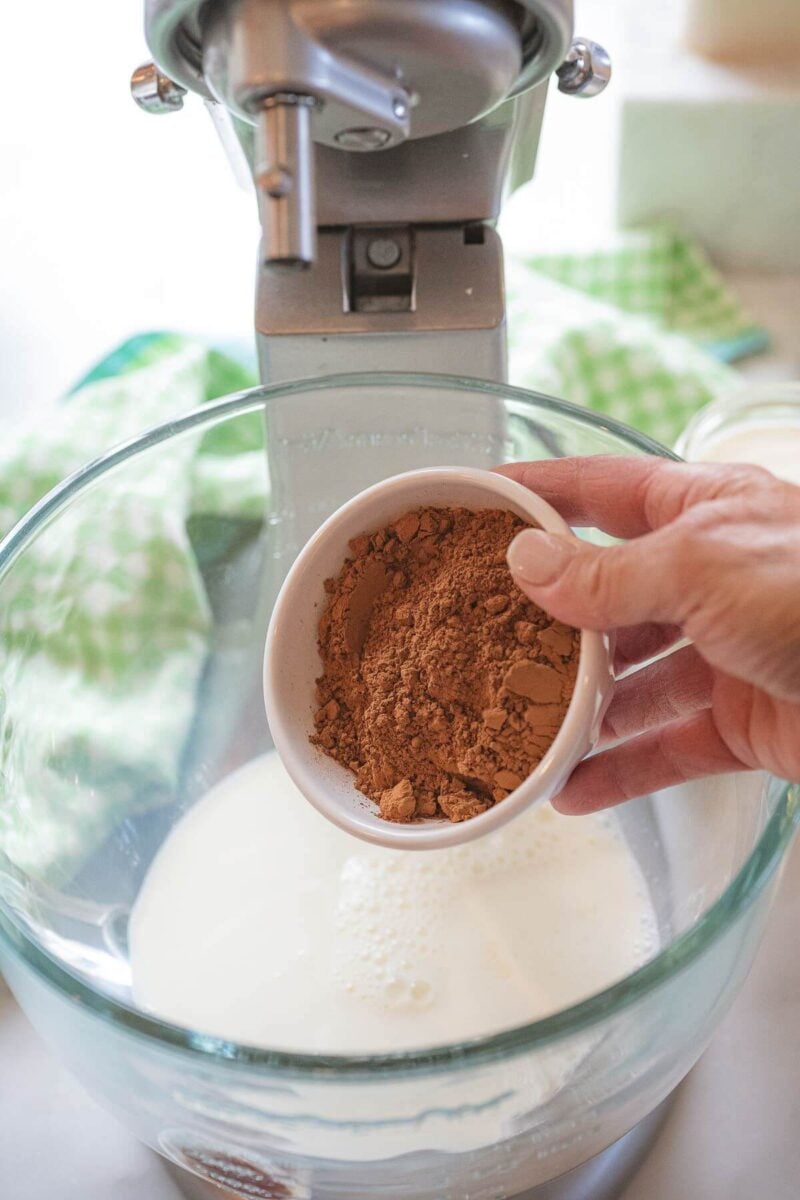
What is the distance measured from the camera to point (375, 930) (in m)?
0.60

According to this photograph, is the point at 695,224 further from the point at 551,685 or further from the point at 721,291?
the point at 551,685

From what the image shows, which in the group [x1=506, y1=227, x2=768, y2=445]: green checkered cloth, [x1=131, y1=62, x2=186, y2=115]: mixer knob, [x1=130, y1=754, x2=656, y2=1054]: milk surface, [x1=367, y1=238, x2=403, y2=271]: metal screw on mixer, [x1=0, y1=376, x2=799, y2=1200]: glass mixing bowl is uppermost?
[x1=131, y1=62, x2=186, y2=115]: mixer knob

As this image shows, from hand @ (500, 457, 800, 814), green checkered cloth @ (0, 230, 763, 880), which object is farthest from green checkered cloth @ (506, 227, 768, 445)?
hand @ (500, 457, 800, 814)

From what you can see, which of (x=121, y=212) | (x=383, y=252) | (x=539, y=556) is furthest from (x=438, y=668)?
(x=121, y=212)

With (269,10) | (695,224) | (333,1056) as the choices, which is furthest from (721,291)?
(333,1056)

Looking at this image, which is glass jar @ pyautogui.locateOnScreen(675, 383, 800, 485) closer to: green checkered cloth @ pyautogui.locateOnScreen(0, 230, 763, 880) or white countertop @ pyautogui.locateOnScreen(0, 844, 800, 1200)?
green checkered cloth @ pyautogui.locateOnScreen(0, 230, 763, 880)

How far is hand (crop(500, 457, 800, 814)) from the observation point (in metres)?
0.44

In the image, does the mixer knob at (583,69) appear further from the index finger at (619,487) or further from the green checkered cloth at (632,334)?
the green checkered cloth at (632,334)

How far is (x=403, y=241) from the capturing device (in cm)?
59

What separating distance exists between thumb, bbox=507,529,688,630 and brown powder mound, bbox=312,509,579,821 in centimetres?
4

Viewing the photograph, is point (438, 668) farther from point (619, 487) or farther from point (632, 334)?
point (632, 334)

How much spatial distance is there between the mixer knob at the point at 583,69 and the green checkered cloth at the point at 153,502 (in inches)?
12.8

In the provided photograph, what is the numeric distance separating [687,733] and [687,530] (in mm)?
143

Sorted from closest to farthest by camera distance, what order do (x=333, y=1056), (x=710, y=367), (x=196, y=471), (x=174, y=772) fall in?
(x=333, y=1056) < (x=174, y=772) < (x=196, y=471) < (x=710, y=367)
